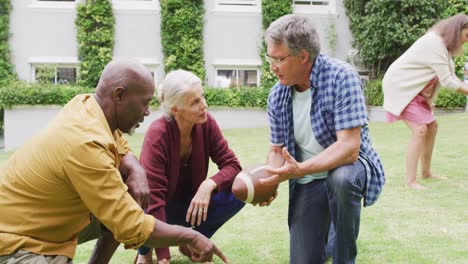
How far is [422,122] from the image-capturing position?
21.5 ft

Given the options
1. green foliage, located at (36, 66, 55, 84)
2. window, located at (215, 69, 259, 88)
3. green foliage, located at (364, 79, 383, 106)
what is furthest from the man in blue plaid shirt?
green foliage, located at (36, 66, 55, 84)

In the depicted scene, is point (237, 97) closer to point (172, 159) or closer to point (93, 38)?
point (93, 38)

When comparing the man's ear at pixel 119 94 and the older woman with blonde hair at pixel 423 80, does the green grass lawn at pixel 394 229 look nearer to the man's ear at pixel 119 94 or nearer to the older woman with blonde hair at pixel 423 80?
the older woman with blonde hair at pixel 423 80

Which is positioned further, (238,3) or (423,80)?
(238,3)

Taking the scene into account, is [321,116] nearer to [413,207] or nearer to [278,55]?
[278,55]

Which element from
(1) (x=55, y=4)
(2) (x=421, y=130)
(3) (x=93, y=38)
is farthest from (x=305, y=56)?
(1) (x=55, y=4)

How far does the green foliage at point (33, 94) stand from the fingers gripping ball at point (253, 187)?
12631 millimetres

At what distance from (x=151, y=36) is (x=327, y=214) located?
14.1 meters

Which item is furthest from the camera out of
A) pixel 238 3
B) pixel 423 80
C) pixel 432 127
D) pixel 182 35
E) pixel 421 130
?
pixel 238 3

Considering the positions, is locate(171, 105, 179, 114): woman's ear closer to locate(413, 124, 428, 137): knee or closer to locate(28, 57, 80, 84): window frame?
locate(413, 124, 428, 137): knee

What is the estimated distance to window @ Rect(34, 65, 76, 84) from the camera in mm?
16828

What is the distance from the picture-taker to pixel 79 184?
2.68 meters

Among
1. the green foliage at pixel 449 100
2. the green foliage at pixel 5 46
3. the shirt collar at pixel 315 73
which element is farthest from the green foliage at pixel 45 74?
the shirt collar at pixel 315 73

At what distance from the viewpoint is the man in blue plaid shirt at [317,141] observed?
135 inches
